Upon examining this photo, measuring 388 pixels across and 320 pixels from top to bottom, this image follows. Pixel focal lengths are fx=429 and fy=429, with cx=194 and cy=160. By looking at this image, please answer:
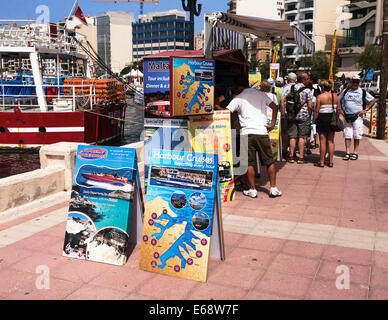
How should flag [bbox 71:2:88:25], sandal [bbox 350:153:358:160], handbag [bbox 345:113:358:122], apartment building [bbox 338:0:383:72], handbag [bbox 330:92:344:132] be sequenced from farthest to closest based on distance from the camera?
apartment building [bbox 338:0:383:72] < flag [bbox 71:2:88:25] < sandal [bbox 350:153:358:160] < handbag [bbox 345:113:358:122] < handbag [bbox 330:92:344:132]

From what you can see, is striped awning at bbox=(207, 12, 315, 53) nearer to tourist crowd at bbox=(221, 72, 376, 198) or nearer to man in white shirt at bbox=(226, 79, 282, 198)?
tourist crowd at bbox=(221, 72, 376, 198)

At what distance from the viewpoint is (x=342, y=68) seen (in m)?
72.9

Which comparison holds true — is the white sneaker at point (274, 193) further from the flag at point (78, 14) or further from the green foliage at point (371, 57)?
the green foliage at point (371, 57)

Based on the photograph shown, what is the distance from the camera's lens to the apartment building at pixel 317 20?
84.3 metres

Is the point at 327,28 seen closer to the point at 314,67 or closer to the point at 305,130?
the point at 314,67

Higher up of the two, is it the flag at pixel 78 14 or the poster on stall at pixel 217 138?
the flag at pixel 78 14

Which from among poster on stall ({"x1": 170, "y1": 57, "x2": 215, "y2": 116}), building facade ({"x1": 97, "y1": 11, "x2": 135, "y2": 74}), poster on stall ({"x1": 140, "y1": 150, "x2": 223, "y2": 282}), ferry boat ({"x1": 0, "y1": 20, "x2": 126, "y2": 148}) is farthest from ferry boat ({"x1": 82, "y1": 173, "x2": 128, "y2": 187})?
building facade ({"x1": 97, "y1": 11, "x2": 135, "y2": 74})

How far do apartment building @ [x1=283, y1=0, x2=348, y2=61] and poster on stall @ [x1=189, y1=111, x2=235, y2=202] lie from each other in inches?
3223

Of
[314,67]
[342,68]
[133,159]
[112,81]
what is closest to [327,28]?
[342,68]

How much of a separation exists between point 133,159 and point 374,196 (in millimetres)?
4031

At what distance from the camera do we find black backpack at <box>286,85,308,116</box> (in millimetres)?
8641

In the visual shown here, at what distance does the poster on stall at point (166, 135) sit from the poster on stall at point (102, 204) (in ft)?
5.43

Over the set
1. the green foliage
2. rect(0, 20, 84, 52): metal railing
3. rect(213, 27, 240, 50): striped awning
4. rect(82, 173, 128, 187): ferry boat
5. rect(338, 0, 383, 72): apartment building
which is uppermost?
rect(338, 0, 383, 72): apartment building

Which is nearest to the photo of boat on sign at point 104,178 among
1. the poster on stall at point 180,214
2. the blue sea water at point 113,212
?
the blue sea water at point 113,212
